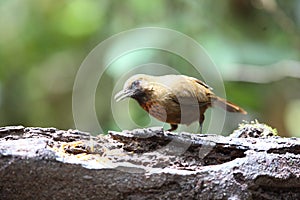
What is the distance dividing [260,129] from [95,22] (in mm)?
1803

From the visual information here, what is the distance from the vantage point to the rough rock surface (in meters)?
1.06

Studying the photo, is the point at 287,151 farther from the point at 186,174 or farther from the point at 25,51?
the point at 25,51

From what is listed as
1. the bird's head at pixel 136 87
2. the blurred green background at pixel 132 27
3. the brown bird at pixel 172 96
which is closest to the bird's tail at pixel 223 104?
the brown bird at pixel 172 96

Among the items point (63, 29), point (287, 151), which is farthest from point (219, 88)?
point (287, 151)

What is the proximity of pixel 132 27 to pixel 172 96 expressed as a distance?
1295mm

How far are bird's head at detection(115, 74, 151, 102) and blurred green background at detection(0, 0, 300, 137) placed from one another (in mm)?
905

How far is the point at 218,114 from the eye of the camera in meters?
2.36

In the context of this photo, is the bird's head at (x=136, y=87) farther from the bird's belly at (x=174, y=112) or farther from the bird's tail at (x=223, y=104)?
the bird's tail at (x=223, y=104)

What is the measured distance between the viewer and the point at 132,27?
2.94 m

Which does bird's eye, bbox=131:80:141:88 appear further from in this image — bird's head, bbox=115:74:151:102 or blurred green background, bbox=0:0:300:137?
blurred green background, bbox=0:0:300:137

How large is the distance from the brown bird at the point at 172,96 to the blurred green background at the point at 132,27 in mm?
908

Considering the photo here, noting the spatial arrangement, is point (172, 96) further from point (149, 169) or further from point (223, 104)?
point (149, 169)

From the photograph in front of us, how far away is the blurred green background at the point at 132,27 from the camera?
278 cm

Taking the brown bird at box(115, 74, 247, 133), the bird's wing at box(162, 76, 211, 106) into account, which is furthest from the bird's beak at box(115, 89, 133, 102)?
the bird's wing at box(162, 76, 211, 106)
